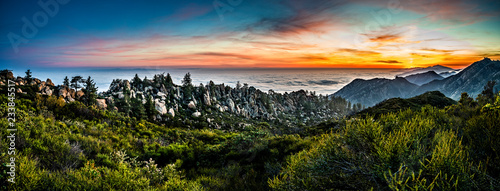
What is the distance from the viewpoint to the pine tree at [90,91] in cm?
3012

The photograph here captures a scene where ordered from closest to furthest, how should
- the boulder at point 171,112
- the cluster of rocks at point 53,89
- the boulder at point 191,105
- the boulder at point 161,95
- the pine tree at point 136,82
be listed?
the cluster of rocks at point 53,89
the boulder at point 171,112
the boulder at point 161,95
the boulder at point 191,105
the pine tree at point 136,82

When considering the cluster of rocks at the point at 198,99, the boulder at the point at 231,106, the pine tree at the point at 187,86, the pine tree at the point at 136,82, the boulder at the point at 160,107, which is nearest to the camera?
the cluster of rocks at the point at 198,99

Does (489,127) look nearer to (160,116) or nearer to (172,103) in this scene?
(160,116)

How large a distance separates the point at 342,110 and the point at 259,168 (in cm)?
11685

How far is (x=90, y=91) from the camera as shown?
32562 mm

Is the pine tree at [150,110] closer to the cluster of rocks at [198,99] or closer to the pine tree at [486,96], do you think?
the cluster of rocks at [198,99]

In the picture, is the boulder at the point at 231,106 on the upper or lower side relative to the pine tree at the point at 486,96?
lower

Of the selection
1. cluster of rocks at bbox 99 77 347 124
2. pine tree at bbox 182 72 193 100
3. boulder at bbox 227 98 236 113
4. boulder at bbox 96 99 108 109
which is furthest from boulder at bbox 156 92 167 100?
boulder at bbox 227 98 236 113

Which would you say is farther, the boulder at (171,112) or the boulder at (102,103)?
the boulder at (171,112)

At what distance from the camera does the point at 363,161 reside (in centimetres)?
434

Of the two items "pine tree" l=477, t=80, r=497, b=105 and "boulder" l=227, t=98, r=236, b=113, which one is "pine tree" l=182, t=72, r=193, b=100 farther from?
"pine tree" l=477, t=80, r=497, b=105

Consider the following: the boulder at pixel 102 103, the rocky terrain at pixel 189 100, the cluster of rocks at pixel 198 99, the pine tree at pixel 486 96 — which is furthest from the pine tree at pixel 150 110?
the pine tree at pixel 486 96

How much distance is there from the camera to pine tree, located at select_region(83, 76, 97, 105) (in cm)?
3012

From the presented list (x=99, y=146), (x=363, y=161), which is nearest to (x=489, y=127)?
(x=363, y=161)
